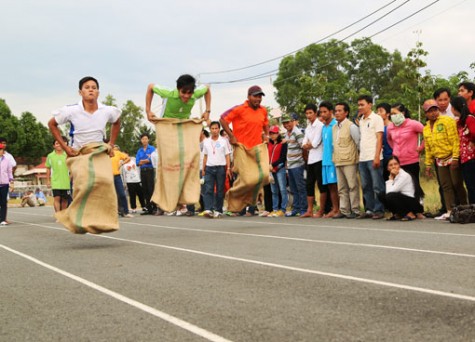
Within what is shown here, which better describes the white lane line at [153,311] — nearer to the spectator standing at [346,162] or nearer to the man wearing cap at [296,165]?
the spectator standing at [346,162]

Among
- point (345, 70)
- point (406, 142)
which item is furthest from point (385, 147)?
point (345, 70)

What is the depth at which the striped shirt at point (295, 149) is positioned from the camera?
46.2 ft

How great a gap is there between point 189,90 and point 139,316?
6.10 meters

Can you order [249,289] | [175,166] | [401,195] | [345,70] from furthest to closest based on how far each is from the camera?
[345,70] → [401,195] → [175,166] → [249,289]

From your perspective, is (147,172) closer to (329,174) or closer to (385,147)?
(329,174)

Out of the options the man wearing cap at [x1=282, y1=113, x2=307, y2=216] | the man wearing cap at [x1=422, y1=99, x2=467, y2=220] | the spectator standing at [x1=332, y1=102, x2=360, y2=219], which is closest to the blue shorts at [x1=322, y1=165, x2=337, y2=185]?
the spectator standing at [x1=332, y1=102, x2=360, y2=219]

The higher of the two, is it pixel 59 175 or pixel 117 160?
pixel 117 160

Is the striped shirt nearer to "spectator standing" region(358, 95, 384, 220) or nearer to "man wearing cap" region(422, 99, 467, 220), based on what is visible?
"spectator standing" region(358, 95, 384, 220)

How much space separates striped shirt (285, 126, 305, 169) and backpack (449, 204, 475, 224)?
4.53 m

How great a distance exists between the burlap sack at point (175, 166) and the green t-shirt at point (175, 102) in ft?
0.53

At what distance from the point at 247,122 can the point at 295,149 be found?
3095 millimetres

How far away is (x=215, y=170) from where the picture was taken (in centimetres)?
1513

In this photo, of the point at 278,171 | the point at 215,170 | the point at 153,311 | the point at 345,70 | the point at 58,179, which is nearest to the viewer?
the point at 153,311

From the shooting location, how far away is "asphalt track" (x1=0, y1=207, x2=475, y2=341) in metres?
3.94
